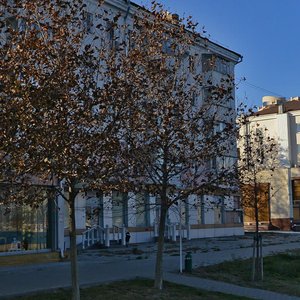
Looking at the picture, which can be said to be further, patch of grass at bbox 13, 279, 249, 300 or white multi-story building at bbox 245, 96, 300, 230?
white multi-story building at bbox 245, 96, 300, 230

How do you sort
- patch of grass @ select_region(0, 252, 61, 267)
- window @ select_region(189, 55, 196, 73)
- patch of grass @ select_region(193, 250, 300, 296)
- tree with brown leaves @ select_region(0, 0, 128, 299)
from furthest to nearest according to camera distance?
patch of grass @ select_region(0, 252, 61, 267)
patch of grass @ select_region(193, 250, 300, 296)
window @ select_region(189, 55, 196, 73)
tree with brown leaves @ select_region(0, 0, 128, 299)

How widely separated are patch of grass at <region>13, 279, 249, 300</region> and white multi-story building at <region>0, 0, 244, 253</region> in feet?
5.60

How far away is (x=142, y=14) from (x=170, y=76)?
157 centimetres

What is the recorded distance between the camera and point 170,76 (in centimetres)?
1218

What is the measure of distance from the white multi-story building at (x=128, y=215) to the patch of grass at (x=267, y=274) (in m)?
1.80

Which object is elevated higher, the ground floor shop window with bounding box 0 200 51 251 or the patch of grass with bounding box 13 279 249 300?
the ground floor shop window with bounding box 0 200 51 251

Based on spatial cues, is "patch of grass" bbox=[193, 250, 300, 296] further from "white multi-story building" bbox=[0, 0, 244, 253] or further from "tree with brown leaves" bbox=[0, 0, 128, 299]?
"tree with brown leaves" bbox=[0, 0, 128, 299]

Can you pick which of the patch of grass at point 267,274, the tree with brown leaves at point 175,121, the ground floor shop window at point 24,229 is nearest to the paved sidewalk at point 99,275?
the patch of grass at point 267,274

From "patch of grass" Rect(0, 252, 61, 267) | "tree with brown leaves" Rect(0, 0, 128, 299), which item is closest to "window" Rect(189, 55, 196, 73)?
"tree with brown leaves" Rect(0, 0, 128, 299)

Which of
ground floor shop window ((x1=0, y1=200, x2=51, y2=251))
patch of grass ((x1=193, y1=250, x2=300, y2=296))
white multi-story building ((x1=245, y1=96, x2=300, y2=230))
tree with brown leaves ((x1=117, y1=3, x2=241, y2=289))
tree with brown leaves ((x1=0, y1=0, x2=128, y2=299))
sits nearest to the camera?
tree with brown leaves ((x1=0, y1=0, x2=128, y2=299))

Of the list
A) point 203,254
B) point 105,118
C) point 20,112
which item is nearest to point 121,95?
point 105,118

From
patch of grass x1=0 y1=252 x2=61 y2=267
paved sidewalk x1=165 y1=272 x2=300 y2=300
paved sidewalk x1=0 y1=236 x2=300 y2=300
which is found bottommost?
paved sidewalk x1=165 y1=272 x2=300 y2=300

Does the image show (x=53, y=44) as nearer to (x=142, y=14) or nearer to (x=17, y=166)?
(x=17, y=166)

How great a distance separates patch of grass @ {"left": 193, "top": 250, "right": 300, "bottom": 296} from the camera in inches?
576
